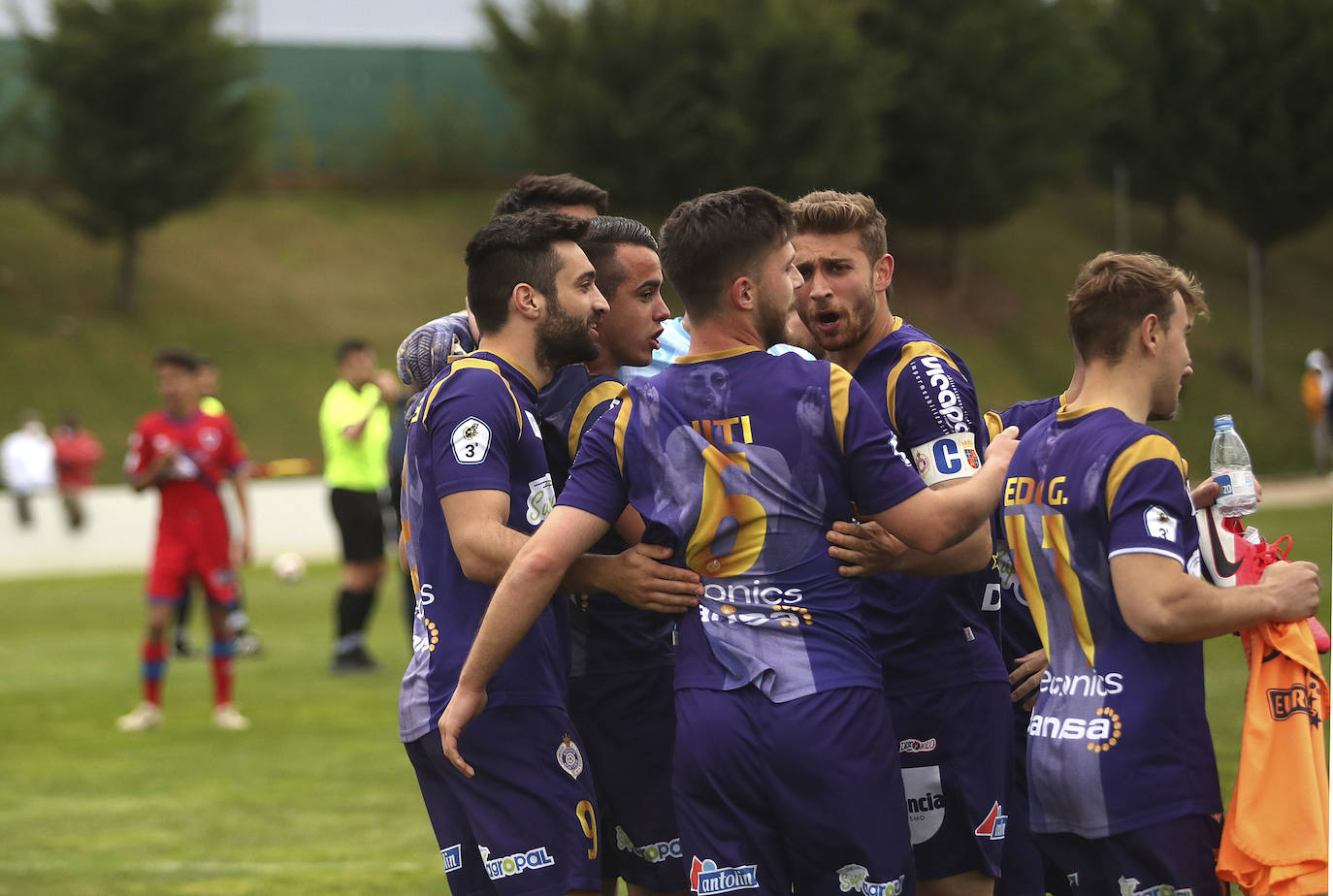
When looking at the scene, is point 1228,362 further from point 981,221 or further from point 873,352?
point 873,352

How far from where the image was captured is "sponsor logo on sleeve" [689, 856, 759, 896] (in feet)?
11.8

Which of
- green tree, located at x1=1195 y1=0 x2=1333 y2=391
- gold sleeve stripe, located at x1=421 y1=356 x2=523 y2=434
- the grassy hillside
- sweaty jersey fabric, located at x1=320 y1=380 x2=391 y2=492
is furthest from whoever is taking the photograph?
green tree, located at x1=1195 y1=0 x2=1333 y2=391

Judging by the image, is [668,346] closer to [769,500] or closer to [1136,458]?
[769,500]

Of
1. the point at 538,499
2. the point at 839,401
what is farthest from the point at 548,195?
the point at 839,401

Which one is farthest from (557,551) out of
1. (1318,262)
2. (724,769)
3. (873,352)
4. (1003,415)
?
(1318,262)

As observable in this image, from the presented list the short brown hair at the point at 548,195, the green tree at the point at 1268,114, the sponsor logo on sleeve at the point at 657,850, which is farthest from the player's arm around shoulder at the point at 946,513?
the green tree at the point at 1268,114

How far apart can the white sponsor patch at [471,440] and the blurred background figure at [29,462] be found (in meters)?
23.9

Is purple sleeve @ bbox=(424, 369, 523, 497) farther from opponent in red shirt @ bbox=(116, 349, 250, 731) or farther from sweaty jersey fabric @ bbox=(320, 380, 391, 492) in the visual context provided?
sweaty jersey fabric @ bbox=(320, 380, 391, 492)

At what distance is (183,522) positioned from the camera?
11.1 meters

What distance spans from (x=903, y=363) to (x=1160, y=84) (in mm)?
42475

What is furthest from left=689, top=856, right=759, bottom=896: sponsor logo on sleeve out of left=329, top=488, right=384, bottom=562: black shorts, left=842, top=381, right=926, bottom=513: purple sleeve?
left=329, top=488, right=384, bottom=562: black shorts

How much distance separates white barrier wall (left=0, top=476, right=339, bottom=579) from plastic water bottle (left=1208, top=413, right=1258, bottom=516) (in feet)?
70.8

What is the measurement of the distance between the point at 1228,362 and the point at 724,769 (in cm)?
4293

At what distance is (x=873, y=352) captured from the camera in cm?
442
